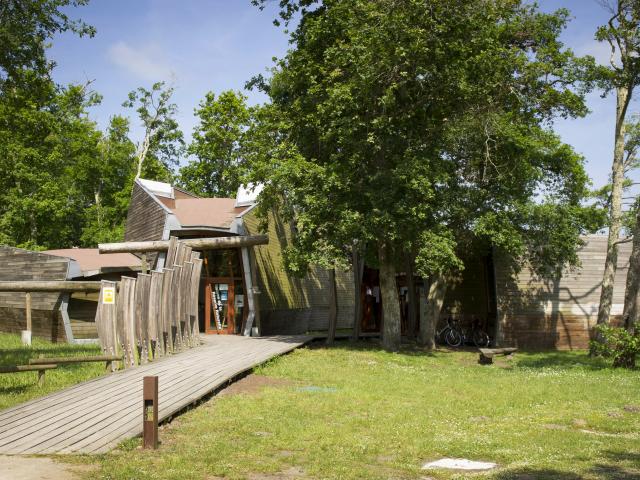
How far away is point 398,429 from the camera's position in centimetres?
925

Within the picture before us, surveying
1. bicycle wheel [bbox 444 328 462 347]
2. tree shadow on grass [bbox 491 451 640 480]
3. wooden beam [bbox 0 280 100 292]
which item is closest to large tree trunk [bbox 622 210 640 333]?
bicycle wheel [bbox 444 328 462 347]

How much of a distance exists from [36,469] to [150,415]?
4.94 ft

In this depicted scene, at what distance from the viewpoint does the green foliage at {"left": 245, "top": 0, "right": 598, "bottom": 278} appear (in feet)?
65.9

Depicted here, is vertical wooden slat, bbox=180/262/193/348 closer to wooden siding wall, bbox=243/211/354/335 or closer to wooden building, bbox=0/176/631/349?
wooden building, bbox=0/176/631/349

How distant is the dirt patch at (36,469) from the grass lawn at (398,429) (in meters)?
0.24

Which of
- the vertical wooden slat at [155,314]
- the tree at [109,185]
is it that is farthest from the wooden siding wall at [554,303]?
the tree at [109,185]

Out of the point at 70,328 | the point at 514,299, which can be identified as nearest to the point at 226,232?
the point at 70,328

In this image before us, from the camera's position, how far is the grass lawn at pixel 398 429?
6855 millimetres

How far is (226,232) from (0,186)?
60.9ft

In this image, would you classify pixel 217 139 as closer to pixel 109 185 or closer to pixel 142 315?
pixel 109 185

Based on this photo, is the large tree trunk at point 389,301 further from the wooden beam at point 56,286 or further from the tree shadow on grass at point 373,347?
the wooden beam at point 56,286

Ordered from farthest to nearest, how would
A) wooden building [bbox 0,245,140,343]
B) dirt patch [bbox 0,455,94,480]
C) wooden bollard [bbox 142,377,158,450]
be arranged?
wooden building [bbox 0,245,140,343] → wooden bollard [bbox 142,377,158,450] → dirt patch [bbox 0,455,94,480]

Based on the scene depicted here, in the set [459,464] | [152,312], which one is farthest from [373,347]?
[459,464]

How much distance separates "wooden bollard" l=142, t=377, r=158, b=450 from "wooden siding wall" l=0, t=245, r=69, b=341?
1972 cm
